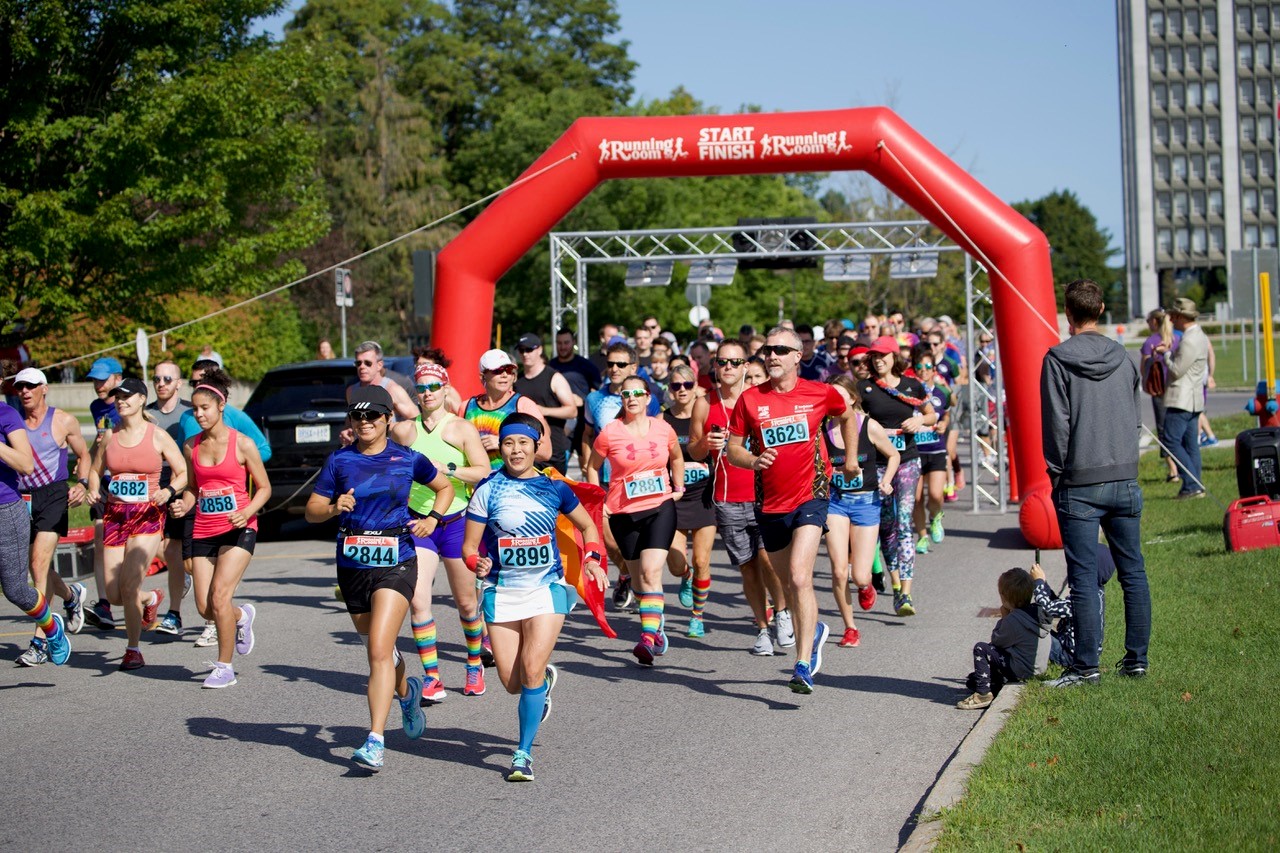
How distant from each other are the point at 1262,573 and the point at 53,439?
878 cm

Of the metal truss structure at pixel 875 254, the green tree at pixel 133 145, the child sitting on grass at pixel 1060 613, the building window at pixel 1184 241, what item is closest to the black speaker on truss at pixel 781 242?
the metal truss structure at pixel 875 254

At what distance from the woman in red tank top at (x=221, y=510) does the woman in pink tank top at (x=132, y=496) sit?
62cm

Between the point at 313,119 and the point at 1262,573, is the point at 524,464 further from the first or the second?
the point at 313,119

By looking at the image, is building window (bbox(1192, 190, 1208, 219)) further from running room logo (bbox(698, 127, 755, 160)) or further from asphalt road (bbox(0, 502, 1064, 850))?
asphalt road (bbox(0, 502, 1064, 850))

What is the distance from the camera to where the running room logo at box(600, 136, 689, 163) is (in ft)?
47.6

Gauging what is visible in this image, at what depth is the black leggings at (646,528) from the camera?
9.80 meters

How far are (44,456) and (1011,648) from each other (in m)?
6.95

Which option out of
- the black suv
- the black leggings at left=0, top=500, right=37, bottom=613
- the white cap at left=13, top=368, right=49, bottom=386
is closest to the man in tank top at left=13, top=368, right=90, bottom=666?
the white cap at left=13, top=368, right=49, bottom=386

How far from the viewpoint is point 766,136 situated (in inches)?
561

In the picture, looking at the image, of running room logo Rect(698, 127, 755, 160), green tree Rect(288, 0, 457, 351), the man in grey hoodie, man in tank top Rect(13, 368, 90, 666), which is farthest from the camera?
green tree Rect(288, 0, 457, 351)

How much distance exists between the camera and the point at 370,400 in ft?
23.7

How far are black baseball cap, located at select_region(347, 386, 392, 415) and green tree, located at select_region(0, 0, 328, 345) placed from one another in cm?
1577

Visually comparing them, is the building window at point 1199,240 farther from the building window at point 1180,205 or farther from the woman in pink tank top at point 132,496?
the woman in pink tank top at point 132,496

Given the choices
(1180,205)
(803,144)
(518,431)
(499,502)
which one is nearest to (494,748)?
(499,502)
